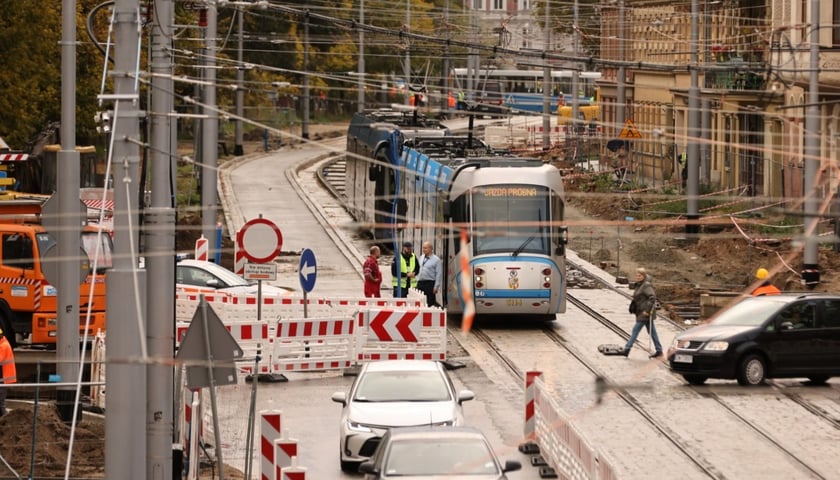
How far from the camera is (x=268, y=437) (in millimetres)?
15930

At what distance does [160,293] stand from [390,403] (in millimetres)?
4865

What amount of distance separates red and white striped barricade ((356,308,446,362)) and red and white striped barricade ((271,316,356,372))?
22cm

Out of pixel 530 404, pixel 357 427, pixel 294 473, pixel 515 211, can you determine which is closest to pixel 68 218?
pixel 357 427

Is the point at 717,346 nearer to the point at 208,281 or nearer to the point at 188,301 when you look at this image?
the point at 188,301

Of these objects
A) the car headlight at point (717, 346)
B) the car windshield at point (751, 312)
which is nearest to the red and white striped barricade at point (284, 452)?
the car headlight at point (717, 346)

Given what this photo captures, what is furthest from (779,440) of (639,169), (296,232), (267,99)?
(267,99)

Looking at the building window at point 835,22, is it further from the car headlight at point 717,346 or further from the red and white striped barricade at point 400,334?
the car headlight at point 717,346

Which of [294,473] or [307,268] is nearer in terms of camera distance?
[294,473]

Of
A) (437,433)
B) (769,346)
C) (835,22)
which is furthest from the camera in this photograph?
(835,22)

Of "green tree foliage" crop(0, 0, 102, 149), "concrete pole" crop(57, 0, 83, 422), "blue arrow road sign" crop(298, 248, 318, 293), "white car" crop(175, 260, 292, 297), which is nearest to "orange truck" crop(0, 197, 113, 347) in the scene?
"white car" crop(175, 260, 292, 297)

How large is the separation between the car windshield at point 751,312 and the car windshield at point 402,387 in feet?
21.8

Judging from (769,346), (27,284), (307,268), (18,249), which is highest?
(18,249)

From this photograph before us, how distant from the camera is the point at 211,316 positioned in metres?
15.0

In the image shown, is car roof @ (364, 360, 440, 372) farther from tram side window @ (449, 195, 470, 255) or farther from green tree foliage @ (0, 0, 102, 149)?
green tree foliage @ (0, 0, 102, 149)
